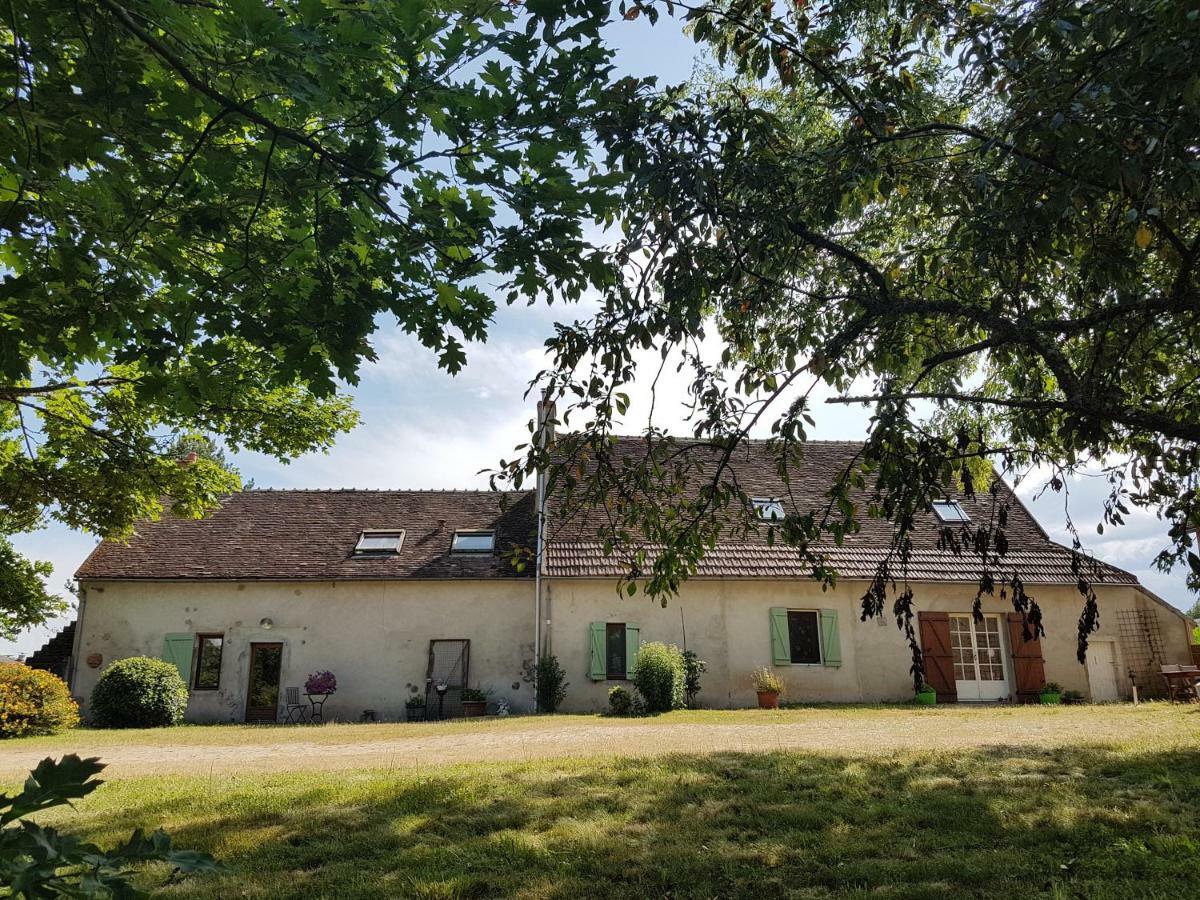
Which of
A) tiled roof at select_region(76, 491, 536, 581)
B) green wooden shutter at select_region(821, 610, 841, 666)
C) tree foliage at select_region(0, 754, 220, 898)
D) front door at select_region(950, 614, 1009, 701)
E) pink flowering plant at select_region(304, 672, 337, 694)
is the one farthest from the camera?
tiled roof at select_region(76, 491, 536, 581)

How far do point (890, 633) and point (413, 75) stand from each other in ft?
60.3

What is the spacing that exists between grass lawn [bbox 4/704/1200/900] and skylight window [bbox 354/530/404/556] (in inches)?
439

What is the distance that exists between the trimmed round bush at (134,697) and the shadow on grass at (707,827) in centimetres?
1000

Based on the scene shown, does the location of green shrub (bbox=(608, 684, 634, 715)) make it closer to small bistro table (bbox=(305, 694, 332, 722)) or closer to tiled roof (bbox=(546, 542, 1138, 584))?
tiled roof (bbox=(546, 542, 1138, 584))

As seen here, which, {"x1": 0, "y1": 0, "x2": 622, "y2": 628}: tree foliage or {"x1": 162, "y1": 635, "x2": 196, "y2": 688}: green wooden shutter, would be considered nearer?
{"x1": 0, "y1": 0, "x2": 622, "y2": 628}: tree foliage

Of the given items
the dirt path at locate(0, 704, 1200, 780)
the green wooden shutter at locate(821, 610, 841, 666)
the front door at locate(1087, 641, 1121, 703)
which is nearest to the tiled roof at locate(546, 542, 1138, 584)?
the green wooden shutter at locate(821, 610, 841, 666)

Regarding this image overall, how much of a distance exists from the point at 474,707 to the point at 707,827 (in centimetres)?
1324

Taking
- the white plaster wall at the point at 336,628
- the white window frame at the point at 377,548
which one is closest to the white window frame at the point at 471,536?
the white plaster wall at the point at 336,628

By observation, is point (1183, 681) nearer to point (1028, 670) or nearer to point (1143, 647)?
point (1143, 647)

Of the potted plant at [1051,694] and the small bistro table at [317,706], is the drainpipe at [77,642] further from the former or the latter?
the potted plant at [1051,694]

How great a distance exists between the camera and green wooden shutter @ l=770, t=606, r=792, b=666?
60.3 feet

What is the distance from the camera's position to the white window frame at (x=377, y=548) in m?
20.0

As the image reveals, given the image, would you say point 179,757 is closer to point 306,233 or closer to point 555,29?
point 306,233

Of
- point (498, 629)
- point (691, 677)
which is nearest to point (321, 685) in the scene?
point (498, 629)
